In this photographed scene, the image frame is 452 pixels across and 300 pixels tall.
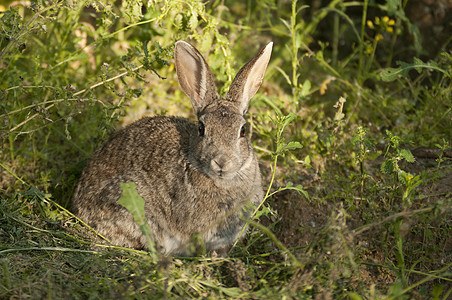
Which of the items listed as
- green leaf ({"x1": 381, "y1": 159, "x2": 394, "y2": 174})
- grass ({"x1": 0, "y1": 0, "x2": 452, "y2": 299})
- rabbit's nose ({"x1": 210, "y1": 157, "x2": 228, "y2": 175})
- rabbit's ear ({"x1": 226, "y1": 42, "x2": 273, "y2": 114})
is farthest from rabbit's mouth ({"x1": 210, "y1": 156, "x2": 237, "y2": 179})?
green leaf ({"x1": 381, "y1": 159, "x2": 394, "y2": 174})

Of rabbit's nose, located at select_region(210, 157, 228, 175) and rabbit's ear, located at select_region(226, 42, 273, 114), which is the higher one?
rabbit's ear, located at select_region(226, 42, 273, 114)

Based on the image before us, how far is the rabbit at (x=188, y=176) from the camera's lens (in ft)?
13.3

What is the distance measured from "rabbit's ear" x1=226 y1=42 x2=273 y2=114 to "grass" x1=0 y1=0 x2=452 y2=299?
0.41m

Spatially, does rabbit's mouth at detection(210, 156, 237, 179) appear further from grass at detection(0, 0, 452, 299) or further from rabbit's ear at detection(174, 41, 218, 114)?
rabbit's ear at detection(174, 41, 218, 114)

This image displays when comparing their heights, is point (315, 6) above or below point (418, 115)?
above

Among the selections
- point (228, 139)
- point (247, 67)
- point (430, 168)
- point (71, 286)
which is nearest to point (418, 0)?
point (430, 168)

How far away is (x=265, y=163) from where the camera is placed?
5.29 meters

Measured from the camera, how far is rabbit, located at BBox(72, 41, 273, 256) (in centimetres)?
406

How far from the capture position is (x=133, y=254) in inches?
150

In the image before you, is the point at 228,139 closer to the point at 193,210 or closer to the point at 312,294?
the point at 193,210

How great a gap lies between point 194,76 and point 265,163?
4.63ft

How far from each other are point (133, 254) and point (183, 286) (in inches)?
27.6

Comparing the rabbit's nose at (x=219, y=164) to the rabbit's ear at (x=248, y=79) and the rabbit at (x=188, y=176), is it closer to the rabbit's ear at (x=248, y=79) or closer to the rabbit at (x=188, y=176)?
the rabbit at (x=188, y=176)

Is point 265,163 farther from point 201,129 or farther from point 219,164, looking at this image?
point 219,164
